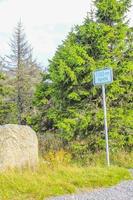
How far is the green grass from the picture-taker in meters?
8.27

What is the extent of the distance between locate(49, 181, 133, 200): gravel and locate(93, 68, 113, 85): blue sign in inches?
119

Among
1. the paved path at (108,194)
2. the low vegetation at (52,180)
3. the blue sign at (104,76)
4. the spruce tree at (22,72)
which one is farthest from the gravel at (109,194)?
the spruce tree at (22,72)

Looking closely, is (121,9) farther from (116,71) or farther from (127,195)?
(127,195)

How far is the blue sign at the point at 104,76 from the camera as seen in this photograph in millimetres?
11055

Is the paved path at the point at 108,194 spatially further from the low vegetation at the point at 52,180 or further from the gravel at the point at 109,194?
the low vegetation at the point at 52,180

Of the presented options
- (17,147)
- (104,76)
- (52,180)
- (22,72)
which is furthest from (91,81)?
(22,72)

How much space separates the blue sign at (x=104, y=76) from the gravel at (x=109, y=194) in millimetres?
3033

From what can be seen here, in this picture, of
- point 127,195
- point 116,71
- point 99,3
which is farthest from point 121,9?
point 127,195

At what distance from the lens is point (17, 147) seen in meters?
11.4

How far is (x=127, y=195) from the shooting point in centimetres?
807

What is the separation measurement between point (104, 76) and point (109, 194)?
148 inches

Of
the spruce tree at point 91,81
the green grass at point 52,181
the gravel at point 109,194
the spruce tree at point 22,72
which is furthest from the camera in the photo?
the spruce tree at point 22,72

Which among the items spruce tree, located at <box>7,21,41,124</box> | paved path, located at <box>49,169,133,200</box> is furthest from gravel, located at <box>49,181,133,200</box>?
spruce tree, located at <box>7,21,41,124</box>

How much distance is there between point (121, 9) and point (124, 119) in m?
4.20
